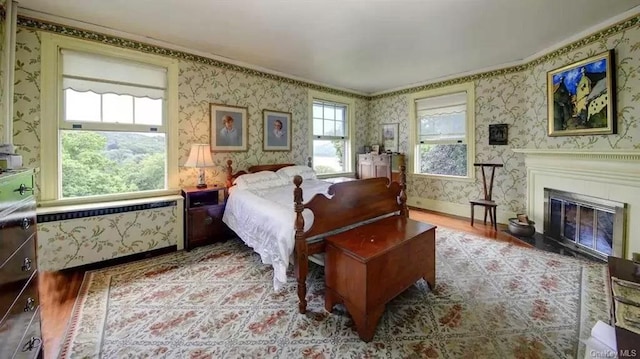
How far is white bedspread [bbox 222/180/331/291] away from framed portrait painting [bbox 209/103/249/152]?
788mm

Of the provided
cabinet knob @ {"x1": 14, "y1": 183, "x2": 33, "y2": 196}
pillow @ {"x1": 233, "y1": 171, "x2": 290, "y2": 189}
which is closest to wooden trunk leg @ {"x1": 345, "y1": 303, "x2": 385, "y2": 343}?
cabinet knob @ {"x1": 14, "y1": 183, "x2": 33, "y2": 196}

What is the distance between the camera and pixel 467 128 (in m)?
4.52

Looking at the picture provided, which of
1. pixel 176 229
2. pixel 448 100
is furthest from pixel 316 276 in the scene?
pixel 448 100

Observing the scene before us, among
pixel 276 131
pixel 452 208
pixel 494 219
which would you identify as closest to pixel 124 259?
pixel 276 131

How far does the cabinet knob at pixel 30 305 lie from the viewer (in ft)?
4.12

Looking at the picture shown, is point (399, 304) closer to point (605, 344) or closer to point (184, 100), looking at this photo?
point (605, 344)

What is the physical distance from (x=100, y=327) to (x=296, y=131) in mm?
3595

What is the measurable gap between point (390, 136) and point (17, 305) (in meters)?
5.50

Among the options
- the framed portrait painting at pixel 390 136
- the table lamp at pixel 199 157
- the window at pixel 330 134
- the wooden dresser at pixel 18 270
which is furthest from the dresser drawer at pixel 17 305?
the framed portrait painting at pixel 390 136

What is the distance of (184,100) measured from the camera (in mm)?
3375

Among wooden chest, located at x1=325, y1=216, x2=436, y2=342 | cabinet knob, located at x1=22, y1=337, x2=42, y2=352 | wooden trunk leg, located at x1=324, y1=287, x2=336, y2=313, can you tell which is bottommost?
wooden trunk leg, located at x1=324, y1=287, x2=336, y2=313

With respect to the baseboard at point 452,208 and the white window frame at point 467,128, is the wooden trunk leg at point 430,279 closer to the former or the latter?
the baseboard at point 452,208

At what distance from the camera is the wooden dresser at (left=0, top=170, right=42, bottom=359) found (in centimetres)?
106

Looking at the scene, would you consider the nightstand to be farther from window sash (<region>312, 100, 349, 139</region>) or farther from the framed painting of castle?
the framed painting of castle
